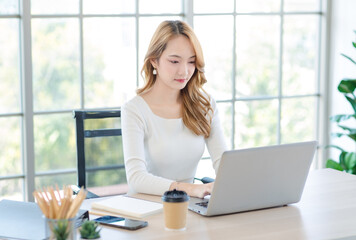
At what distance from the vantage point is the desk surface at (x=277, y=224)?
1.72 meters

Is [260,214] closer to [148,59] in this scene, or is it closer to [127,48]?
[148,59]

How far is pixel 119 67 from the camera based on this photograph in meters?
3.52

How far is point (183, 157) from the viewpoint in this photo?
2.48m

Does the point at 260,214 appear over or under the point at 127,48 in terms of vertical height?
under

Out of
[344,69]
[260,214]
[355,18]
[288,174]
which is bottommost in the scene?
[260,214]

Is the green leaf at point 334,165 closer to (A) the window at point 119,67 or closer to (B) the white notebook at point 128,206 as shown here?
(A) the window at point 119,67

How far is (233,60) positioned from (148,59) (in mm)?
1401

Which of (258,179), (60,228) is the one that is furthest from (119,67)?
(60,228)

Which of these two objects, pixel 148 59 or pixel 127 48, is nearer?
pixel 148 59

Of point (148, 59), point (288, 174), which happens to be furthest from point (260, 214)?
point (148, 59)

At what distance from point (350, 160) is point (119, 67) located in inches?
62.3

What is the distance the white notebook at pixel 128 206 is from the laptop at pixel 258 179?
134 mm

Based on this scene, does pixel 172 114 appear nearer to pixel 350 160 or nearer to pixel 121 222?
pixel 121 222

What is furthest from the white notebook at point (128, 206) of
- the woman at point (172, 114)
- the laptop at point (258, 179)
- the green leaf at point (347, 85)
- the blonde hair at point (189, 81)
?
the green leaf at point (347, 85)
